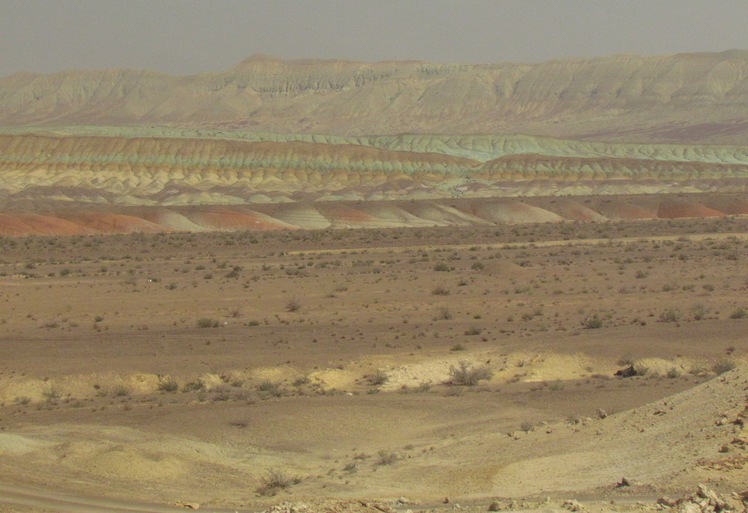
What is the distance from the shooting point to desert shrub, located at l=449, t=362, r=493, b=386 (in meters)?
20.8

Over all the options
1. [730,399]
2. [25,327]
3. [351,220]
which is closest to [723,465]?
[730,399]

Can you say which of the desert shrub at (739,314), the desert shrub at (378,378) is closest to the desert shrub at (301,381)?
the desert shrub at (378,378)

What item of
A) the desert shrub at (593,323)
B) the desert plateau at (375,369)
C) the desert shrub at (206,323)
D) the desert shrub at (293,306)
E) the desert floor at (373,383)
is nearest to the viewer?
the desert plateau at (375,369)

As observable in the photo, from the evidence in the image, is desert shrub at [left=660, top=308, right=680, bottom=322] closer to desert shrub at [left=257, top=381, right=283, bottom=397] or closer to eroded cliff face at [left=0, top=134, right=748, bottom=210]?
desert shrub at [left=257, top=381, right=283, bottom=397]

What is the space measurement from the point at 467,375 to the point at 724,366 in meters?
4.99

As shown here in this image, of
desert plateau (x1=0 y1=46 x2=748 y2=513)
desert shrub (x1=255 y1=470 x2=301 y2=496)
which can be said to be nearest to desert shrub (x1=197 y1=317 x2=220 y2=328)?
desert plateau (x1=0 y1=46 x2=748 y2=513)

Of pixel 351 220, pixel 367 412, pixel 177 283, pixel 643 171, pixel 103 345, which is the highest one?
pixel 643 171

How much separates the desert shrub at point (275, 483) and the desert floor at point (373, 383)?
0.13 ft

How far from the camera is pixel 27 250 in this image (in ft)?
178

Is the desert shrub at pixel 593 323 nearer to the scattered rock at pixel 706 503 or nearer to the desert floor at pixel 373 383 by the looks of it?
the desert floor at pixel 373 383

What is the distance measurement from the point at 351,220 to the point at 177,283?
37875mm

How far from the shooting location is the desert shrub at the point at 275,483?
13.5 meters

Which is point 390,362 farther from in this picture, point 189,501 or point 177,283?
point 177,283

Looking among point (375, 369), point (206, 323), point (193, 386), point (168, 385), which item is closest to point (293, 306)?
point (206, 323)
